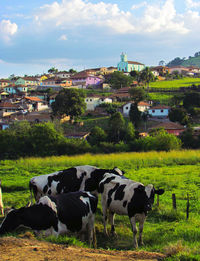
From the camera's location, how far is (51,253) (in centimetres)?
667

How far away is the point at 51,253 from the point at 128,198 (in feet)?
11.2

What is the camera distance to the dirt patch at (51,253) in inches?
253

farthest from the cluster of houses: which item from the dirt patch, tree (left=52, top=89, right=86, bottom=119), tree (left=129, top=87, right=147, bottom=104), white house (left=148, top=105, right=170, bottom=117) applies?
the dirt patch

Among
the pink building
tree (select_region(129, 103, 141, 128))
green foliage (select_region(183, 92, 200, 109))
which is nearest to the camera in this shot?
tree (select_region(129, 103, 141, 128))

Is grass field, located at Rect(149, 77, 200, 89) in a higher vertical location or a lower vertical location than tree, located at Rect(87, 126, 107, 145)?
higher

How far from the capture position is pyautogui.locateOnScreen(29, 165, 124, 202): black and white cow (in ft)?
39.2

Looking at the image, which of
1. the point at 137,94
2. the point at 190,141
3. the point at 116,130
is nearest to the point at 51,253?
the point at 190,141

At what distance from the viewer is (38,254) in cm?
659

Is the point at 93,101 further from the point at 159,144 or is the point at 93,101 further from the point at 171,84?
the point at 159,144

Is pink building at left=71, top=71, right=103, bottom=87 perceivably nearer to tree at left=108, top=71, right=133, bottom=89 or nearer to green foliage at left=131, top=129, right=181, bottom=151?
tree at left=108, top=71, right=133, bottom=89

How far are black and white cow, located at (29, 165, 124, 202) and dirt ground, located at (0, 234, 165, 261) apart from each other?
4492 mm

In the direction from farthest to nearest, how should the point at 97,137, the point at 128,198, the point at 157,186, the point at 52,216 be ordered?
the point at 97,137 → the point at 157,186 → the point at 128,198 → the point at 52,216

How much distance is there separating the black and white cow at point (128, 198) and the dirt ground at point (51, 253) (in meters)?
1.79

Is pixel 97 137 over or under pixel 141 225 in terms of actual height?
under
